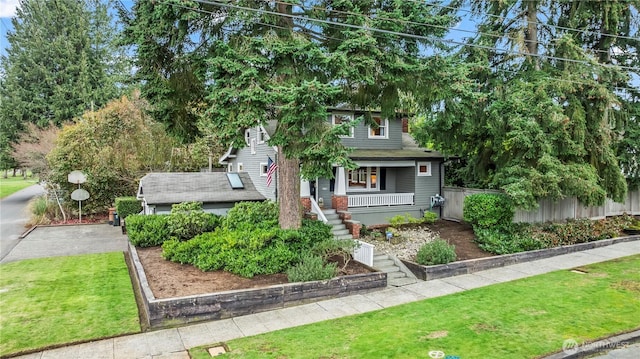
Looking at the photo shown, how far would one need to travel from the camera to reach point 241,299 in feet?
27.1

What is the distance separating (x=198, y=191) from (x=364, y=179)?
8.15 meters

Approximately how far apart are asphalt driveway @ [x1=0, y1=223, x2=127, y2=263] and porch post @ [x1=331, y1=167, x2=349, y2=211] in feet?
28.7

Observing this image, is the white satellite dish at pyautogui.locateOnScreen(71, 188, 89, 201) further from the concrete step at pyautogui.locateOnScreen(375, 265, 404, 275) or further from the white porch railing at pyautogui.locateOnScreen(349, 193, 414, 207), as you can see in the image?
the concrete step at pyautogui.locateOnScreen(375, 265, 404, 275)

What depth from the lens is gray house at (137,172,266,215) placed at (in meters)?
15.9

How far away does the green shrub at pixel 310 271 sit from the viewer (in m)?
9.26

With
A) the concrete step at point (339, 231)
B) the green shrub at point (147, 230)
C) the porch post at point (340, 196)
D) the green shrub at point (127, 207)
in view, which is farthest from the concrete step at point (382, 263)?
the green shrub at point (127, 207)

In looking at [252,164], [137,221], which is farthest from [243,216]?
[252,164]

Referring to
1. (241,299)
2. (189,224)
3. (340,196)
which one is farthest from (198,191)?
(241,299)

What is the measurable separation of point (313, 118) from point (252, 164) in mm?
10352

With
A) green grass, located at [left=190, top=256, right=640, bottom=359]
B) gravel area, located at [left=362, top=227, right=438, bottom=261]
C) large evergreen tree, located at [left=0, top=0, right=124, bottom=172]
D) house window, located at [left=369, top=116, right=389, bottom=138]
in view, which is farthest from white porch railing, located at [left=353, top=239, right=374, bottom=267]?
large evergreen tree, located at [left=0, top=0, right=124, bottom=172]

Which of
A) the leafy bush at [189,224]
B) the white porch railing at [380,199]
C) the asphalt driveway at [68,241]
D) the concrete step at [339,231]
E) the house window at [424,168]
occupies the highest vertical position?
the house window at [424,168]

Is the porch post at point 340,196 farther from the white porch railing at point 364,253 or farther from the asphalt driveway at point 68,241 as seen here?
the asphalt driveway at point 68,241

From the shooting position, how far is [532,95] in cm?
1370

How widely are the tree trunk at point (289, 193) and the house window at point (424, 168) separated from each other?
27.4 feet
